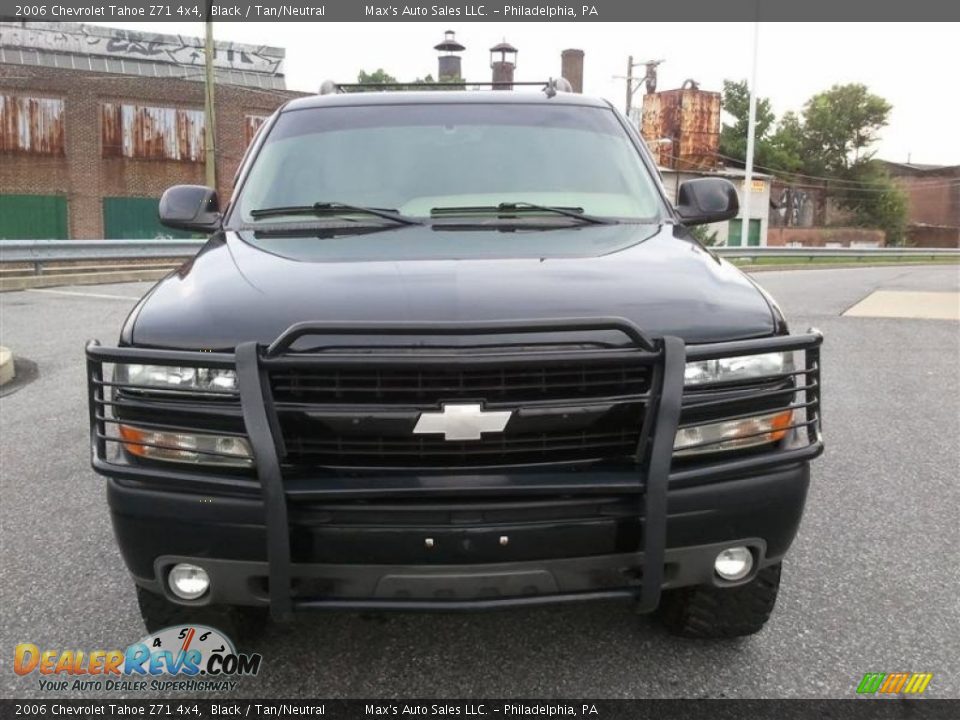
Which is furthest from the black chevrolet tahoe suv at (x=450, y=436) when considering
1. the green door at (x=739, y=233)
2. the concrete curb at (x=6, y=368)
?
the green door at (x=739, y=233)

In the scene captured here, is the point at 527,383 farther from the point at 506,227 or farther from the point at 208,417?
the point at 506,227

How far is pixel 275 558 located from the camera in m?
2.16

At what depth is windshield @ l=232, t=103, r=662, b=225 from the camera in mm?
3404

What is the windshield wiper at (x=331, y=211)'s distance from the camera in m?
3.20

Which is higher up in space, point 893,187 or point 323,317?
point 893,187

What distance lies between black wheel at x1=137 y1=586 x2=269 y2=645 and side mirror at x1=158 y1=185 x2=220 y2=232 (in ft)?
5.31

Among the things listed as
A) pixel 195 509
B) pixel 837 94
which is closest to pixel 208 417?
pixel 195 509

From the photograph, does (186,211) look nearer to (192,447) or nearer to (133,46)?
(192,447)

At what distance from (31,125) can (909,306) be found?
101ft

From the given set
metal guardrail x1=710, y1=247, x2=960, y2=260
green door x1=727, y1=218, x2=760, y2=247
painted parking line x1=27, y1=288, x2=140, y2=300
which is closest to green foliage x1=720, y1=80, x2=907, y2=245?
green door x1=727, y1=218, x2=760, y2=247

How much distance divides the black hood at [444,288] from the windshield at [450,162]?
1.51 feet

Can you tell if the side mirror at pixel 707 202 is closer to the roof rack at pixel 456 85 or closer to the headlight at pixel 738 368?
the roof rack at pixel 456 85

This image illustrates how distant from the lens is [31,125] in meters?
31.8

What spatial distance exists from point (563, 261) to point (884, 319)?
9.26 metres
